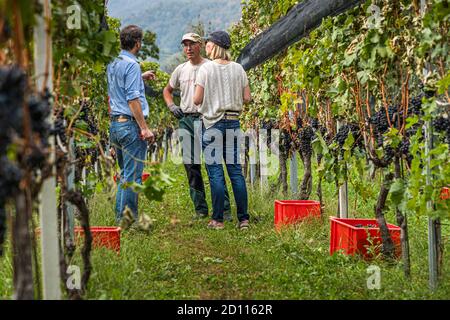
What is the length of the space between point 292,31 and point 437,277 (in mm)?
2232

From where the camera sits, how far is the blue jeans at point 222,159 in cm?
577

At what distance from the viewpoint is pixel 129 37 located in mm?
5574

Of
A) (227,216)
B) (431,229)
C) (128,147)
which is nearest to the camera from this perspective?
(431,229)

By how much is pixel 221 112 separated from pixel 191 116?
79 centimetres

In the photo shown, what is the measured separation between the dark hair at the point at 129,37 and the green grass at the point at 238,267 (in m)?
1.54

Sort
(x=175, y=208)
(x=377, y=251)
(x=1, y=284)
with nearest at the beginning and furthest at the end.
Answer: (x=1, y=284) → (x=377, y=251) → (x=175, y=208)

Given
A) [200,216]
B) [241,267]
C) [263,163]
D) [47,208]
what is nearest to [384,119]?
[241,267]

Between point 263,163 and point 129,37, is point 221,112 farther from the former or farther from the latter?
point 263,163

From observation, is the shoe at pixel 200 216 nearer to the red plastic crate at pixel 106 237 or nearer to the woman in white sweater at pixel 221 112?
the woman in white sweater at pixel 221 112

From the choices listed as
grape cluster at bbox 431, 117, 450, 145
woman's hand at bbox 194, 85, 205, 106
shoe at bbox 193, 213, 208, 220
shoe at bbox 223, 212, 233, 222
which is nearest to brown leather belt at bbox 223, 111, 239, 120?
woman's hand at bbox 194, 85, 205, 106

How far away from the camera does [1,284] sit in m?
3.37

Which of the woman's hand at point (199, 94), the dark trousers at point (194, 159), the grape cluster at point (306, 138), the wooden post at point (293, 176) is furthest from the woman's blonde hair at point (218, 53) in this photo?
the wooden post at point (293, 176)
